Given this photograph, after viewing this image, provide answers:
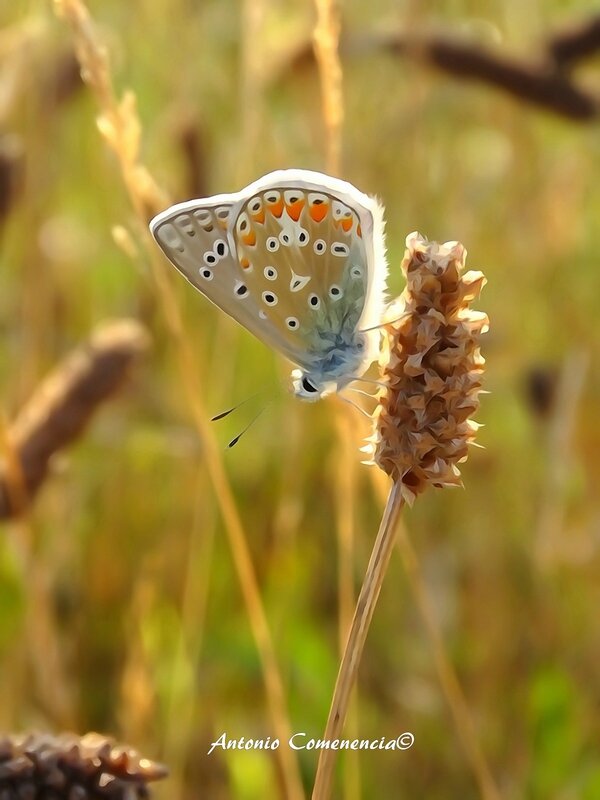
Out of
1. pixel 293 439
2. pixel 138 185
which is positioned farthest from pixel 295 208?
pixel 293 439

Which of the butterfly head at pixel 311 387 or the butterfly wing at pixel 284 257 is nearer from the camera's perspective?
the butterfly wing at pixel 284 257

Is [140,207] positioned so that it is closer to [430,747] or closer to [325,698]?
[325,698]

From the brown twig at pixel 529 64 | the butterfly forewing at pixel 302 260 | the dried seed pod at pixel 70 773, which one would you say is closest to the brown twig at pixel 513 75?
→ the brown twig at pixel 529 64

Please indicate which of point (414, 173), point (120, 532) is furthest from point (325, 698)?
point (414, 173)

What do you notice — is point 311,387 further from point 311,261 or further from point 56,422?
point 56,422

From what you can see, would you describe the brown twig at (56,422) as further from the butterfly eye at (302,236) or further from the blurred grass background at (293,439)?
the blurred grass background at (293,439)

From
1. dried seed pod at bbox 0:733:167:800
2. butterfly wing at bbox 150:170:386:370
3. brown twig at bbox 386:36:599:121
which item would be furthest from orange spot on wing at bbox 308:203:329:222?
brown twig at bbox 386:36:599:121

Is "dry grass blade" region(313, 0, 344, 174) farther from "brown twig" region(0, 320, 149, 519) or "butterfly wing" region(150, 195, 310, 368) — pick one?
"brown twig" region(0, 320, 149, 519)
